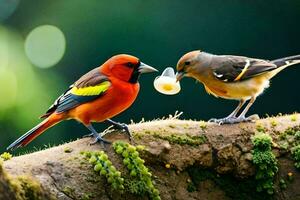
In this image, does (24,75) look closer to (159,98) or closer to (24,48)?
(24,48)

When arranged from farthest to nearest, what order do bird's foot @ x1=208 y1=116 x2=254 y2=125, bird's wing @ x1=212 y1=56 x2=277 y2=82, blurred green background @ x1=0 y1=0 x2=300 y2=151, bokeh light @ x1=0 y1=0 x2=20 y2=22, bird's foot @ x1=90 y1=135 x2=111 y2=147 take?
bokeh light @ x1=0 y1=0 x2=20 y2=22
blurred green background @ x1=0 y1=0 x2=300 y2=151
bird's wing @ x1=212 y1=56 x2=277 y2=82
bird's foot @ x1=208 y1=116 x2=254 y2=125
bird's foot @ x1=90 y1=135 x2=111 y2=147

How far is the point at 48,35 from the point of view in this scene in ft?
26.5

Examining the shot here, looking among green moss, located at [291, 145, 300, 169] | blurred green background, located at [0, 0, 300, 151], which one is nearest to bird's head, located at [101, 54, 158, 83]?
green moss, located at [291, 145, 300, 169]

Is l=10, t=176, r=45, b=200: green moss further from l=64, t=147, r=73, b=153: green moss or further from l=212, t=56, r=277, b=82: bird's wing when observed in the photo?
l=212, t=56, r=277, b=82: bird's wing

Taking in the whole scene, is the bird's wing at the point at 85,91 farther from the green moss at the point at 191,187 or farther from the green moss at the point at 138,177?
the green moss at the point at 191,187

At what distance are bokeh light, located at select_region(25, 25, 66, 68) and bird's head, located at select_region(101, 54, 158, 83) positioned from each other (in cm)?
442

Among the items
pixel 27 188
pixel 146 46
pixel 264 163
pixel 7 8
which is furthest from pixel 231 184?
pixel 7 8

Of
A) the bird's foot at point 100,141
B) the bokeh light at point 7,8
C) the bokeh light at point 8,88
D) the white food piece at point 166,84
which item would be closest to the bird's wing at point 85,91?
the bird's foot at point 100,141

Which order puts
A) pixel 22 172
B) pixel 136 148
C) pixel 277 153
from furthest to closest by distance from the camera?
pixel 277 153 → pixel 136 148 → pixel 22 172

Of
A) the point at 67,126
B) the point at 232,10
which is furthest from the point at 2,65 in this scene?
the point at 232,10

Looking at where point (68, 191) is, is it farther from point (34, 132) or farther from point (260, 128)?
point (260, 128)

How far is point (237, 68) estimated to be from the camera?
13.1 feet

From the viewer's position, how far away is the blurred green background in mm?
7230

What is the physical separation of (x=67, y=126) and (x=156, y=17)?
65.2 inches
